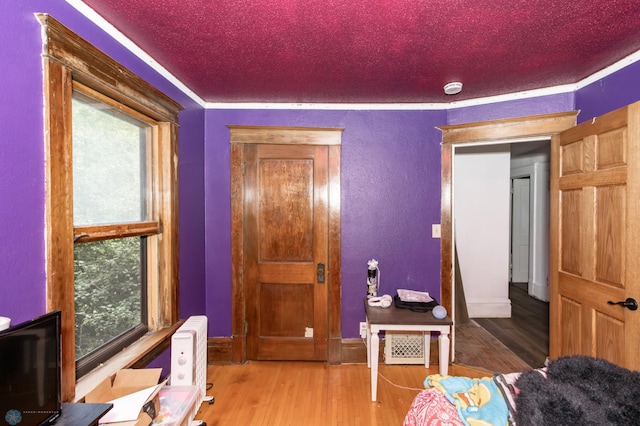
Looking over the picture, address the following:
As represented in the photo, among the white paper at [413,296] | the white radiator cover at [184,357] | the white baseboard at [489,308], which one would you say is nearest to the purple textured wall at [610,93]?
the white paper at [413,296]

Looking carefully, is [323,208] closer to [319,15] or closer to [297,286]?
[297,286]

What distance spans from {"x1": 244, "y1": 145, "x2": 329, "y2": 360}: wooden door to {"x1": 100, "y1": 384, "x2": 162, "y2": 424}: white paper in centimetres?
163

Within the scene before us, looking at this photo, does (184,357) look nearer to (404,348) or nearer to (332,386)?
(332,386)

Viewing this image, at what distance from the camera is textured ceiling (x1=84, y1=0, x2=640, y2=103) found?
5.17 feet

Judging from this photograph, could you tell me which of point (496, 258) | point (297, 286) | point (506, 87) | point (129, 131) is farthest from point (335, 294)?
point (496, 258)

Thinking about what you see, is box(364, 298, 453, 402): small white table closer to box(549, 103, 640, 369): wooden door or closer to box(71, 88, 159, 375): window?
box(549, 103, 640, 369): wooden door

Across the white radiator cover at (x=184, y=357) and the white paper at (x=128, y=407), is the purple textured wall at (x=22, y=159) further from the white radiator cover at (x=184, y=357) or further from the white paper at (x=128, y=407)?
the white radiator cover at (x=184, y=357)

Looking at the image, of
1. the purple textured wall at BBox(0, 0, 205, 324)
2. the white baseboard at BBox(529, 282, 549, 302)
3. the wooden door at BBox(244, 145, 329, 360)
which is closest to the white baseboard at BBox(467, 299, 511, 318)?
the white baseboard at BBox(529, 282, 549, 302)

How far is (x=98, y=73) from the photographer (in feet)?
5.32

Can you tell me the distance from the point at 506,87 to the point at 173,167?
9.31 feet

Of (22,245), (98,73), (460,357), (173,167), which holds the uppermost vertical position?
(98,73)

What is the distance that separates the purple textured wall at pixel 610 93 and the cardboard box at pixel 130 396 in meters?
3.38

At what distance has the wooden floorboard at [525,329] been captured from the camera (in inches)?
128

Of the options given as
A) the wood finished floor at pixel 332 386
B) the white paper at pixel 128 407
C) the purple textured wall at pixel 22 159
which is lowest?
the wood finished floor at pixel 332 386
